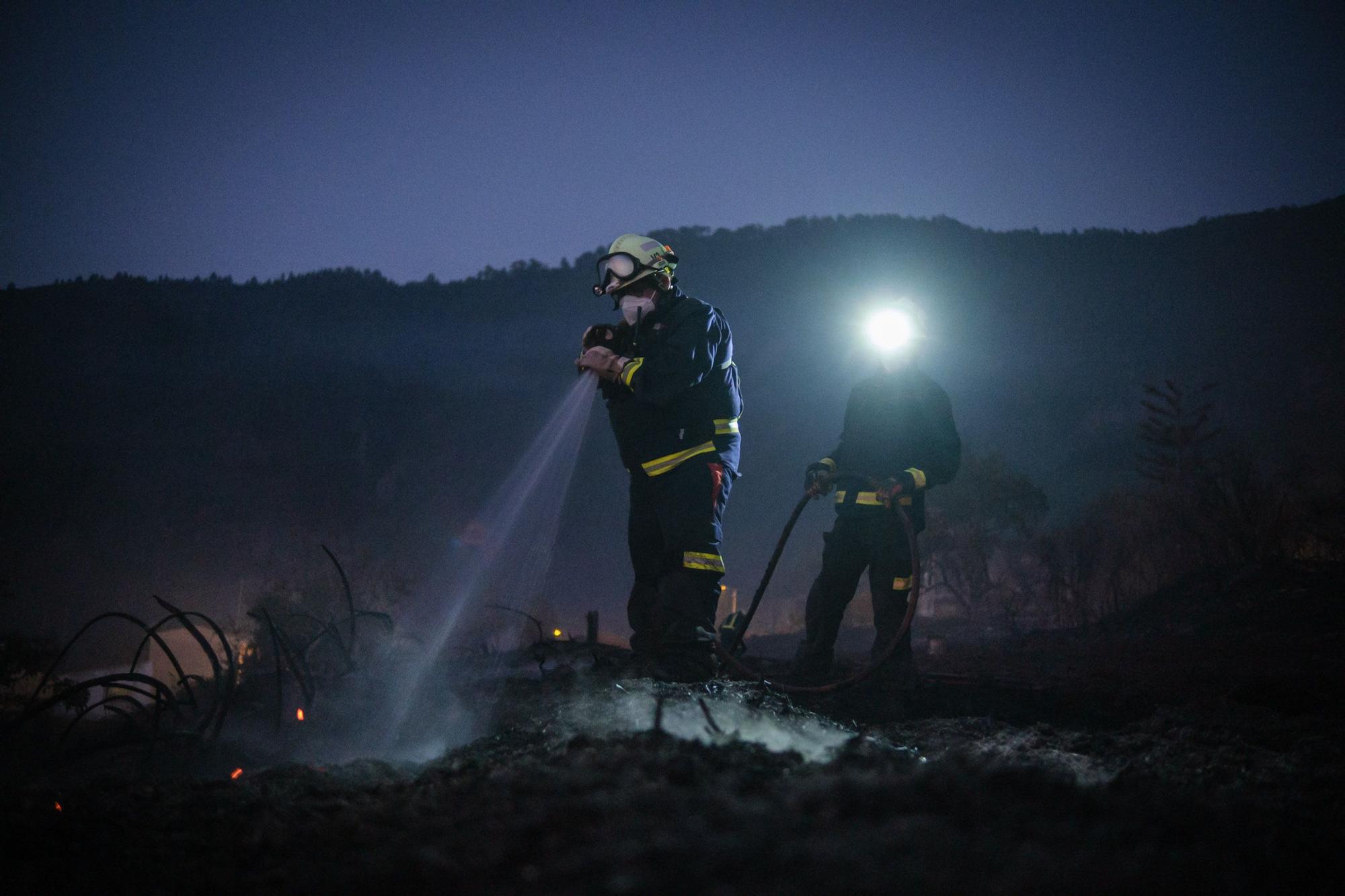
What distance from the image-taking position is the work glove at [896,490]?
16.8ft

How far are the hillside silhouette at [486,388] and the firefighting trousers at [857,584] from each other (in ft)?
66.1

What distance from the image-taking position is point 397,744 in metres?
4.20

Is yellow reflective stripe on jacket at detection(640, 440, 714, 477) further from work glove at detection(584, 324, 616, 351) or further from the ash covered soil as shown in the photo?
the ash covered soil

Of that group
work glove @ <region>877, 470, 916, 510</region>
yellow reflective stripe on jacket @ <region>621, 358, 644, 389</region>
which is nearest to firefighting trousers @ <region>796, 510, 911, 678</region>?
work glove @ <region>877, 470, 916, 510</region>

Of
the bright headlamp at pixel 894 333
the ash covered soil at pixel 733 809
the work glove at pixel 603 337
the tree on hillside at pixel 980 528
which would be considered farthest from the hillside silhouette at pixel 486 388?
the ash covered soil at pixel 733 809

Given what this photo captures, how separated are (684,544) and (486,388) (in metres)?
43.7

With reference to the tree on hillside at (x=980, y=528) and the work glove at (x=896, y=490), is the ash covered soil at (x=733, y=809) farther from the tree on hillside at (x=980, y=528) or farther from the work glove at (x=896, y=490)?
the tree on hillside at (x=980, y=528)

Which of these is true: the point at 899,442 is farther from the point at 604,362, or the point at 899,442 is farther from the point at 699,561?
the point at 604,362

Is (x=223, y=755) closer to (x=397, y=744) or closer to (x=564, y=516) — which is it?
(x=397, y=744)

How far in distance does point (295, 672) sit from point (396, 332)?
52.4 metres

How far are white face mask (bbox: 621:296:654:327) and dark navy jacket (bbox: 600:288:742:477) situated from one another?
42 mm

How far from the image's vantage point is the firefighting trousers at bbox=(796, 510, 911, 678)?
518 centimetres

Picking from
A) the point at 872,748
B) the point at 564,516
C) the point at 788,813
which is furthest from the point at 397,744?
the point at 564,516

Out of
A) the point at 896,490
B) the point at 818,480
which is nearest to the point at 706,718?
the point at 896,490
